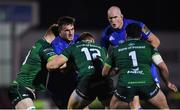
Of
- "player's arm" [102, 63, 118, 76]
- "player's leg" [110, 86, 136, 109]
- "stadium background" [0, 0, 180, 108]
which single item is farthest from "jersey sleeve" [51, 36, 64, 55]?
"stadium background" [0, 0, 180, 108]

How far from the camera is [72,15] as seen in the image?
36406 millimetres

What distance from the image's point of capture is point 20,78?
13.6m

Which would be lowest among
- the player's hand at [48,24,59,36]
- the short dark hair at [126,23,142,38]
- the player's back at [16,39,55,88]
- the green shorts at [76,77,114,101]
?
the green shorts at [76,77,114,101]

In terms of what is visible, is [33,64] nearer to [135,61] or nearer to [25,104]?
[25,104]

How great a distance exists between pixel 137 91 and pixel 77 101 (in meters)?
1.17

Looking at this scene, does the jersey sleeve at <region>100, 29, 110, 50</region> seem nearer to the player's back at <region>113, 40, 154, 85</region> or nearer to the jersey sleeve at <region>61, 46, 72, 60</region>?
the jersey sleeve at <region>61, 46, 72, 60</region>

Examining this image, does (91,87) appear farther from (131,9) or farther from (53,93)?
(131,9)

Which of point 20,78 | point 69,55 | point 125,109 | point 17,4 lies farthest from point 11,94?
point 17,4

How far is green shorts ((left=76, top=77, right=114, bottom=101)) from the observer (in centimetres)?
1330

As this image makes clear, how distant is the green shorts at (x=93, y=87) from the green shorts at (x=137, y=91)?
1.51 ft

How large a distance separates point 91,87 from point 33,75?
42.9 inches

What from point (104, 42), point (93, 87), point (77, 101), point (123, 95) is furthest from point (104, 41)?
point (123, 95)

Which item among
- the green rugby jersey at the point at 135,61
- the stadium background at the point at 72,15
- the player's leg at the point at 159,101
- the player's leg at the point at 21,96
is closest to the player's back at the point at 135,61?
the green rugby jersey at the point at 135,61

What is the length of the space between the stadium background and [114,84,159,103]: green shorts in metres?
21.3
